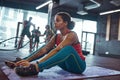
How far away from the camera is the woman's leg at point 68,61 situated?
156 centimetres

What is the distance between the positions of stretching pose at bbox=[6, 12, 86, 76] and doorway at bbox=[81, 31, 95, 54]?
1013cm

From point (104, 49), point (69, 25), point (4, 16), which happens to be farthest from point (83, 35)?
point (69, 25)

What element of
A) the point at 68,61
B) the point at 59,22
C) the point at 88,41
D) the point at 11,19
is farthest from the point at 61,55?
the point at 88,41

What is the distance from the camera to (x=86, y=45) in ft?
39.8

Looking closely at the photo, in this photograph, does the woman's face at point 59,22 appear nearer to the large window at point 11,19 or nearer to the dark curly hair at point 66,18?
the dark curly hair at point 66,18

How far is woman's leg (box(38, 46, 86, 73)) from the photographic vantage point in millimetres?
1559

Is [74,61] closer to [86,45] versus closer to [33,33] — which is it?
[33,33]

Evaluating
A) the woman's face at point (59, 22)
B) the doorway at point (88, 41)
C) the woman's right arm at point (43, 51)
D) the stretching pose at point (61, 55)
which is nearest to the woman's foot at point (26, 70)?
the stretching pose at point (61, 55)

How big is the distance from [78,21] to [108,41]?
235 cm

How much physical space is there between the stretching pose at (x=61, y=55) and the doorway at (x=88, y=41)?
1013cm

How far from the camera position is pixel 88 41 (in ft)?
40.3

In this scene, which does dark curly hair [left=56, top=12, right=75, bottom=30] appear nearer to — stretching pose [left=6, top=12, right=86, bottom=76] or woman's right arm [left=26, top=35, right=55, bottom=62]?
stretching pose [left=6, top=12, right=86, bottom=76]

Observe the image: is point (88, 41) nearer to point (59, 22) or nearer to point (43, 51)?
point (43, 51)

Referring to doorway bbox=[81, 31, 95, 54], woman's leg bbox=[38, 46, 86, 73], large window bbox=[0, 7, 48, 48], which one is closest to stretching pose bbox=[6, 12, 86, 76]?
woman's leg bbox=[38, 46, 86, 73]
